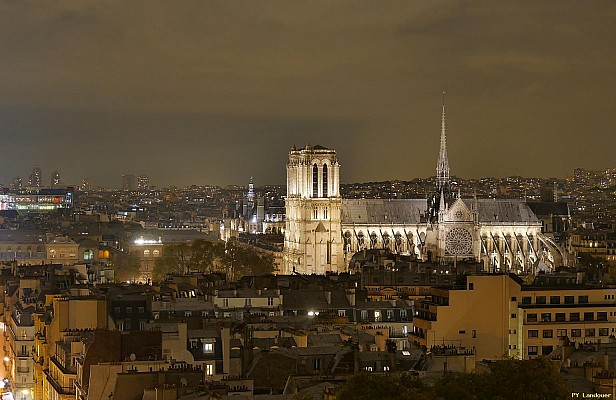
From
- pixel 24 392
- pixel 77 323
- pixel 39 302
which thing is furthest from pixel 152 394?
pixel 39 302

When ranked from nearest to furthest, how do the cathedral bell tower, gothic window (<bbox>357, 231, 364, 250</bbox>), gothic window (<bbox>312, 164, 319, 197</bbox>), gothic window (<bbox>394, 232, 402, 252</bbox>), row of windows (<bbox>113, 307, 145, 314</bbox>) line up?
row of windows (<bbox>113, 307, 145, 314</bbox>)
the cathedral bell tower
gothic window (<bbox>312, 164, 319, 197</bbox>)
gothic window (<bbox>357, 231, 364, 250</bbox>)
gothic window (<bbox>394, 232, 402, 252</bbox>)

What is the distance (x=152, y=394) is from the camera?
4416cm

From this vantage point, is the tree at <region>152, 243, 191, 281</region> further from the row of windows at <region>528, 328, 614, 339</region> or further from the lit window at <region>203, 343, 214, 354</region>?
the lit window at <region>203, 343, 214, 354</region>

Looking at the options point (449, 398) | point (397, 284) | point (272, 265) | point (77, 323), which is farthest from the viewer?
point (272, 265)

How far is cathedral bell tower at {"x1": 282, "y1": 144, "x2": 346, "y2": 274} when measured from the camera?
166m

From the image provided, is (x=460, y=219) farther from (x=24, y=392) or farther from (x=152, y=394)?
(x=152, y=394)

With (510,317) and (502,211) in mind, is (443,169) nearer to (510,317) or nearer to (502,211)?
(502,211)

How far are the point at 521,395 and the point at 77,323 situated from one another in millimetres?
24171

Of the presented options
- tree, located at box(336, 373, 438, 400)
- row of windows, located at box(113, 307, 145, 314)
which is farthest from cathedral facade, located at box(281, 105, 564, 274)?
tree, located at box(336, 373, 438, 400)

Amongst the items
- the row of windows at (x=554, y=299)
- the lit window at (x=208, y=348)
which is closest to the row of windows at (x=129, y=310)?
the lit window at (x=208, y=348)

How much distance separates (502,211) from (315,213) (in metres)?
23.9

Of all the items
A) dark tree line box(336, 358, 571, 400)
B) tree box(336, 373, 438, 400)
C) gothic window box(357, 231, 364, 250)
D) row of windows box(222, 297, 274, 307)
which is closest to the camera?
tree box(336, 373, 438, 400)

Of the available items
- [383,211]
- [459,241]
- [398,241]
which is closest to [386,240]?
[398,241]

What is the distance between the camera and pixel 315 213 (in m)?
168
